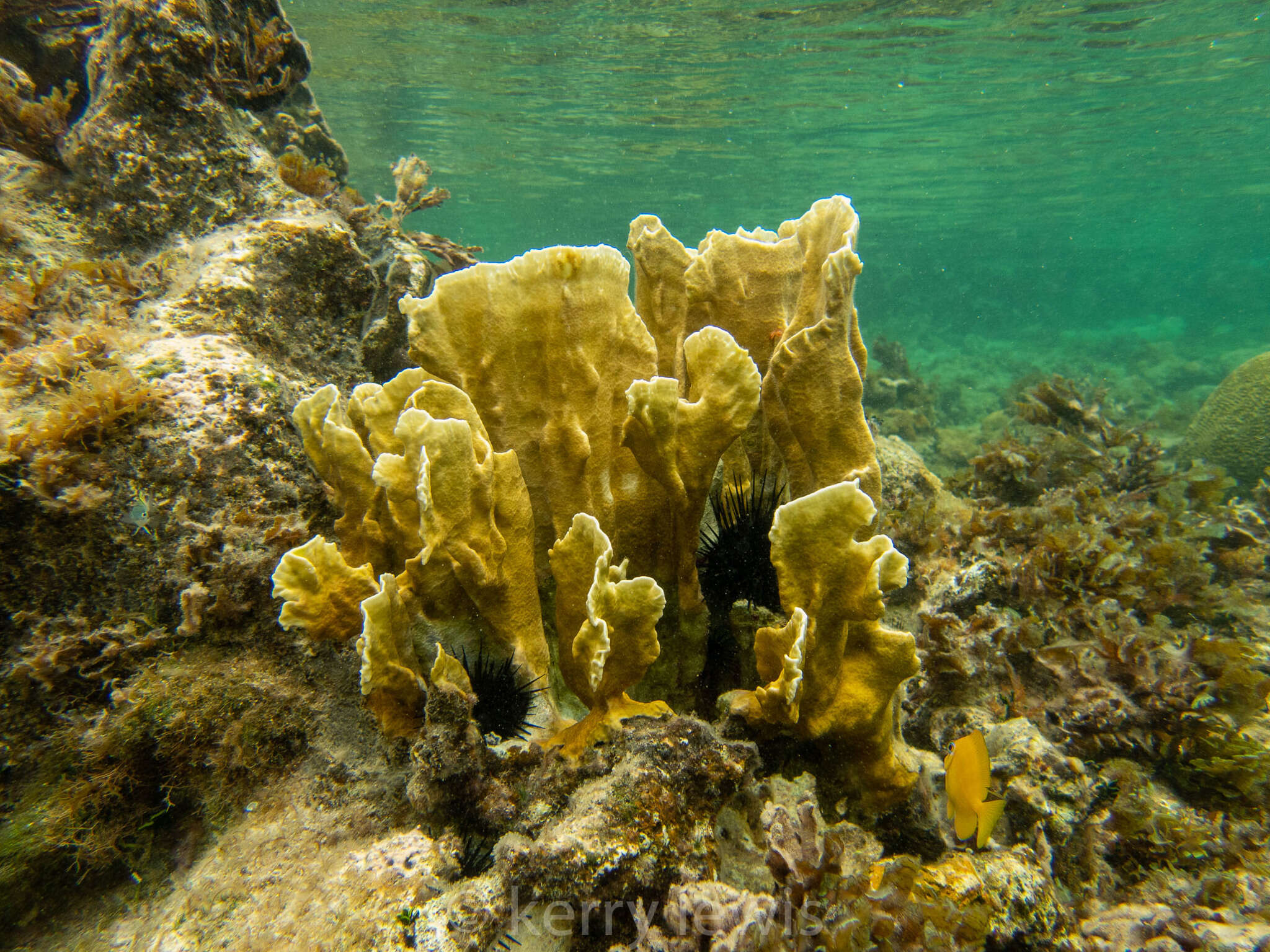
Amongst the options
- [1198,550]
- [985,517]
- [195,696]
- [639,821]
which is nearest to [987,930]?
[639,821]

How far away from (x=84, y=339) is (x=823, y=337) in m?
2.94

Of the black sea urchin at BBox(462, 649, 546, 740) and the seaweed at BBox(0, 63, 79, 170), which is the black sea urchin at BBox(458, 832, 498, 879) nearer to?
the black sea urchin at BBox(462, 649, 546, 740)

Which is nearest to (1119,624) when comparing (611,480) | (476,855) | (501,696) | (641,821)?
(611,480)

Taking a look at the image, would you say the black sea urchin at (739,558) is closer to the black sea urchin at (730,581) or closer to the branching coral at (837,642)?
the black sea urchin at (730,581)

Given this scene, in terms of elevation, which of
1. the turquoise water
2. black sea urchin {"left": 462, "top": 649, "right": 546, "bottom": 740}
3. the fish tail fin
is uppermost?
the turquoise water

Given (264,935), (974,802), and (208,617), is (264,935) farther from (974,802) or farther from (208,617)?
(974,802)

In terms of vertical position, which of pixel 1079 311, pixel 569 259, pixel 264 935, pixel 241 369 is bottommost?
pixel 264 935

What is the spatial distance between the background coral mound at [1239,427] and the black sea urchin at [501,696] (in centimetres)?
1124

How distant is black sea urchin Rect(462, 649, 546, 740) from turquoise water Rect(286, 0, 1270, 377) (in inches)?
790

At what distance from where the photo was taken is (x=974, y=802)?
1.92 meters

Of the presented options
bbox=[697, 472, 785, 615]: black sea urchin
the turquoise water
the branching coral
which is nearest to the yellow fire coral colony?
the branching coral

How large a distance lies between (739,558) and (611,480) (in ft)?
1.86

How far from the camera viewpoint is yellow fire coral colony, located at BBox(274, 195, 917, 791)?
1718mm

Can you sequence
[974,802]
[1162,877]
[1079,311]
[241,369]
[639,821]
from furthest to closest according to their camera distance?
[1079,311] → [241,369] → [1162,877] → [974,802] → [639,821]
